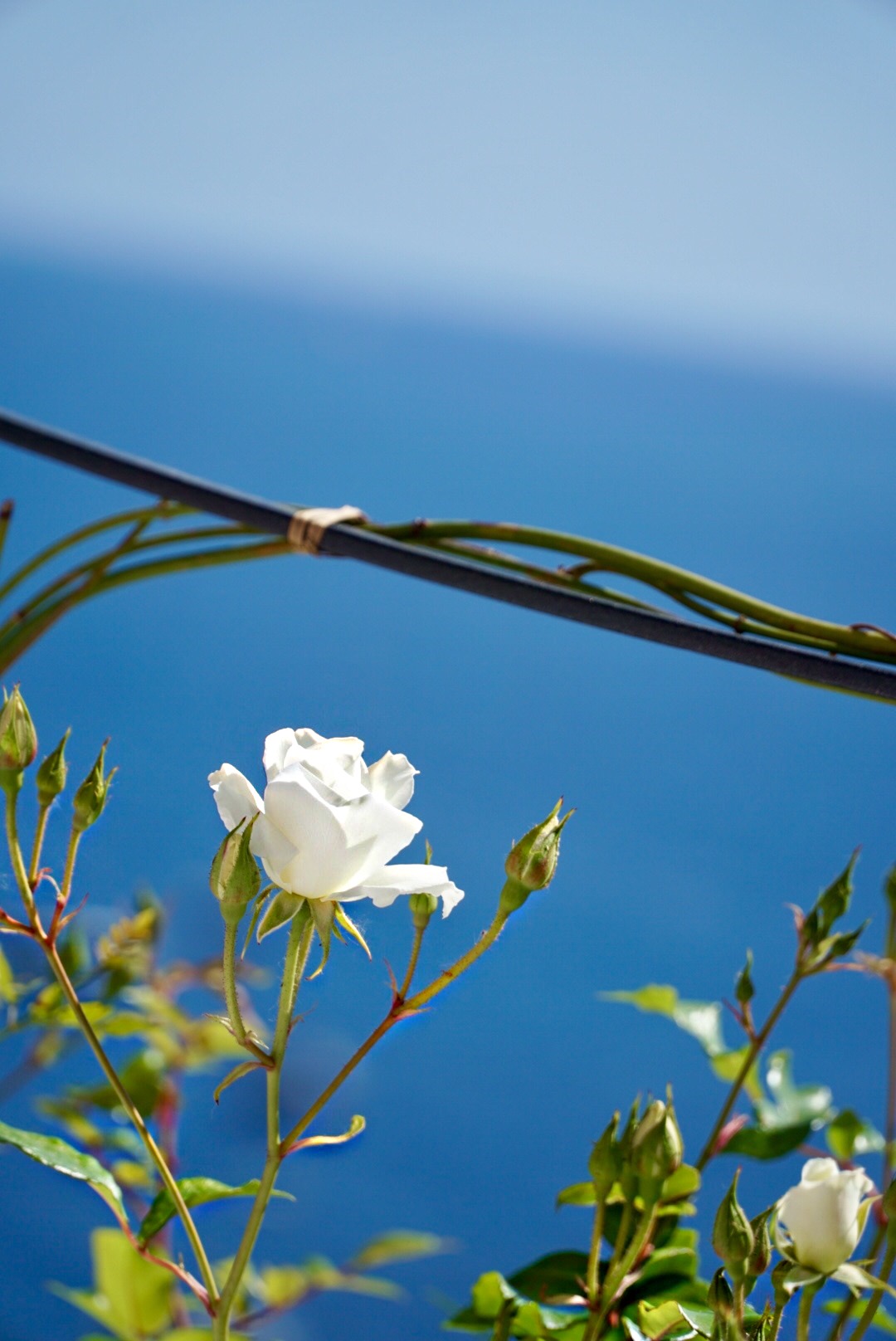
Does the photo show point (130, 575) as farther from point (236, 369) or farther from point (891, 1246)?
point (236, 369)

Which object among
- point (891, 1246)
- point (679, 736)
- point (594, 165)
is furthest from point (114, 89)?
point (891, 1246)

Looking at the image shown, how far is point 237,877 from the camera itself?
14cm

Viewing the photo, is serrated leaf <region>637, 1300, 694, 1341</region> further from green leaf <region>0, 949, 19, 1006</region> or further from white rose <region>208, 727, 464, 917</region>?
green leaf <region>0, 949, 19, 1006</region>

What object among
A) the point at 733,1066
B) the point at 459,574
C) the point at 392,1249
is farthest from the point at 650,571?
the point at 392,1249

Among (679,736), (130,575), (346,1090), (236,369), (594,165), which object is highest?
(594,165)

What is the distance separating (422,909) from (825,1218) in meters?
0.07

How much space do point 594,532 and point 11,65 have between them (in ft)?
10.9

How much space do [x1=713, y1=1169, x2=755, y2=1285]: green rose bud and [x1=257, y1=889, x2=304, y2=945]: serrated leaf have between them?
2.8 inches

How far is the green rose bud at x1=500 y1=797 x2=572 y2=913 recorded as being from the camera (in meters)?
0.14

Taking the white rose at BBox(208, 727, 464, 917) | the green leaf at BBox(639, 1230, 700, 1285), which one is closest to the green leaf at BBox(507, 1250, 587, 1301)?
the green leaf at BBox(639, 1230, 700, 1285)

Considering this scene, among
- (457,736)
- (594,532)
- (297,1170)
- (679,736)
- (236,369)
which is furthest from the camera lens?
(236,369)

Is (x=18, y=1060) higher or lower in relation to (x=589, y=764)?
lower

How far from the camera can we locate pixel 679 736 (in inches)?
54.6

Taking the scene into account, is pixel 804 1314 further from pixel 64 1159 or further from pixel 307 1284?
pixel 307 1284
